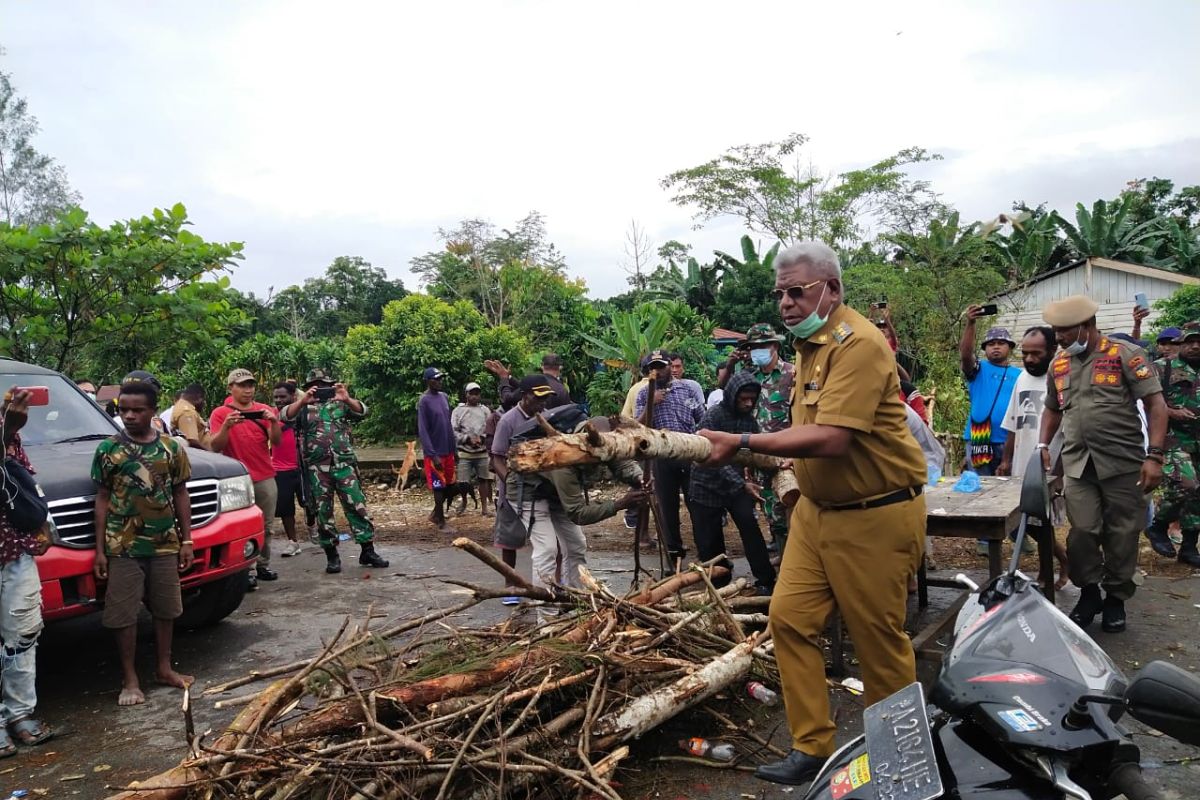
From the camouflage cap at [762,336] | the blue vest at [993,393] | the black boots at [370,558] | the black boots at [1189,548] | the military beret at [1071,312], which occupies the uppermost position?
the camouflage cap at [762,336]

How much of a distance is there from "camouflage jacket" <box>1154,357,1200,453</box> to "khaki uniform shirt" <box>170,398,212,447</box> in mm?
8980

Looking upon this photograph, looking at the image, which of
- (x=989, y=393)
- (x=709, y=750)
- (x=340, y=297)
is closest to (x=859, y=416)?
(x=709, y=750)

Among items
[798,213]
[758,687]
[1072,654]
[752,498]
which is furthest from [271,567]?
[798,213]

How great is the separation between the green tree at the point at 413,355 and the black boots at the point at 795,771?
43.1ft

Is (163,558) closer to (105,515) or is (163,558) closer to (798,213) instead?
(105,515)

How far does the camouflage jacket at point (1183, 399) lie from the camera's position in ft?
23.9

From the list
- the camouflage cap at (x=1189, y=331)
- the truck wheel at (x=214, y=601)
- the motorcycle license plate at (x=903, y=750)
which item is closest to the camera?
the motorcycle license plate at (x=903, y=750)

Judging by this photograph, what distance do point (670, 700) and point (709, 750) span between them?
1.17 feet

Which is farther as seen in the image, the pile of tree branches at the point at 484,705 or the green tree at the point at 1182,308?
the green tree at the point at 1182,308

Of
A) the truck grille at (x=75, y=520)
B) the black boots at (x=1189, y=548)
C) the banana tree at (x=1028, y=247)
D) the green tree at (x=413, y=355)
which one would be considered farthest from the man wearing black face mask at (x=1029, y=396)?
the banana tree at (x=1028, y=247)

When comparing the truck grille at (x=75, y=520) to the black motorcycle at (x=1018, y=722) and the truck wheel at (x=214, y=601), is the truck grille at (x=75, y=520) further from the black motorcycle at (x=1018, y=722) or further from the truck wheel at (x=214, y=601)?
the black motorcycle at (x=1018, y=722)

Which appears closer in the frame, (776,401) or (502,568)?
(502,568)

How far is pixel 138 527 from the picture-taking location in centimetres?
487

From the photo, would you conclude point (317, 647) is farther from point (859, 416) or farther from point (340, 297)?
point (340, 297)
